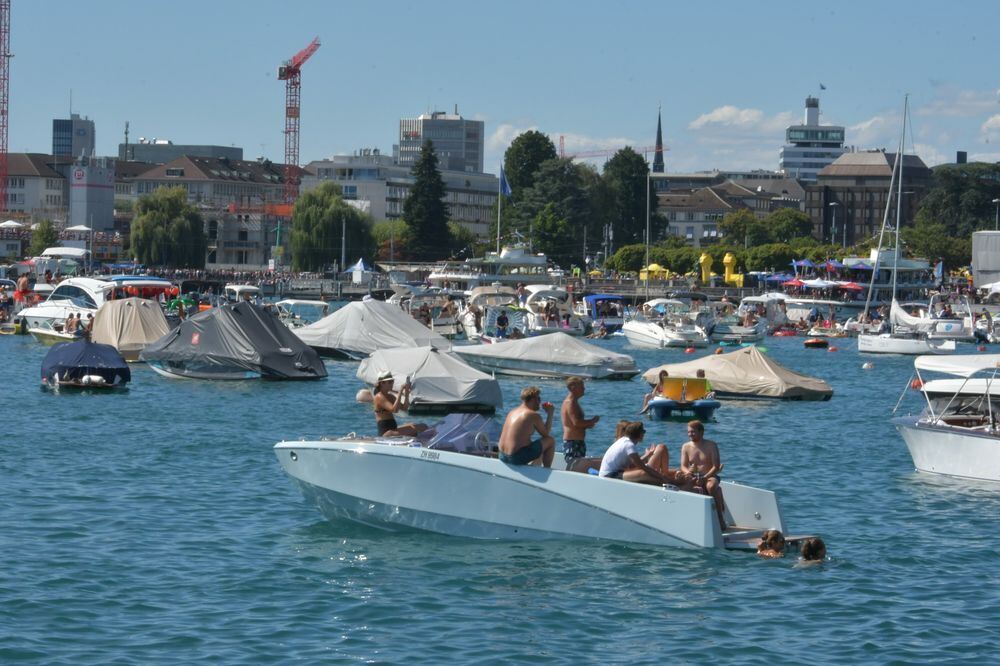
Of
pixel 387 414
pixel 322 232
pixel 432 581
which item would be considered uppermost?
pixel 322 232

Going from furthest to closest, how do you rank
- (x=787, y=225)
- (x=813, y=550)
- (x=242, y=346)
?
(x=787, y=225) → (x=242, y=346) → (x=813, y=550)

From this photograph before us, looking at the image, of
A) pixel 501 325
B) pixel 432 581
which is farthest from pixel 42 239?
pixel 432 581

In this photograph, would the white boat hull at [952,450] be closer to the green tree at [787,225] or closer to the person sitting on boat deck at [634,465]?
the person sitting on boat deck at [634,465]

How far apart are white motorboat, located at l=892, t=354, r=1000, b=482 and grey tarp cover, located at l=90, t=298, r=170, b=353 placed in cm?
3086

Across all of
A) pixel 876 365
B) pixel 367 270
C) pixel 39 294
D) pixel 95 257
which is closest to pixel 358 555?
pixel 876 365

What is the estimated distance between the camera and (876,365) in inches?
2665

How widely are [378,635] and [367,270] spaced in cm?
12452

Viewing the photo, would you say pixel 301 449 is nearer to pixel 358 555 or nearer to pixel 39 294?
pixel 358 555

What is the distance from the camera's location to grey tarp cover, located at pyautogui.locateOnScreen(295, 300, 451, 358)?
56.2m

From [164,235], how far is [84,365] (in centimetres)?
11197

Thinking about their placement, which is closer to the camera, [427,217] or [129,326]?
[129,326]

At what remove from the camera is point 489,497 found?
21.1m

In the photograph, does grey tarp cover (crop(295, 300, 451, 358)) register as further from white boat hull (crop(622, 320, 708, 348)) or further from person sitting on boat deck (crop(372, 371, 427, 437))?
person sitting on boat deck (crop(372, 371, 427, 437))

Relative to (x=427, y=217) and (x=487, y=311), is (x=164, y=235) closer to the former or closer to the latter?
(x=427, y=217)
